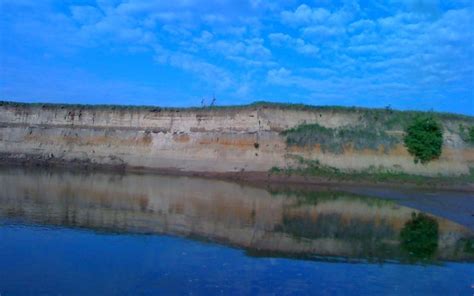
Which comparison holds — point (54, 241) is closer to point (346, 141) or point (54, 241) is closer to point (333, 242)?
point (333, 242)

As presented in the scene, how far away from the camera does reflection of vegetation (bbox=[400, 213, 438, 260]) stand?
12.2 metres

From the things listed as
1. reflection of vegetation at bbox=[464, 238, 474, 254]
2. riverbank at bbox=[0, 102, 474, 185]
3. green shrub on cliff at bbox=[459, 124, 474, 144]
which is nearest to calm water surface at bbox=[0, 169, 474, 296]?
reflection of vegetation at bbox=[464, 238, 474, 254]

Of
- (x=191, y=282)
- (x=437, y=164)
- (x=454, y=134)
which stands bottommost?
(x=191, y=282)

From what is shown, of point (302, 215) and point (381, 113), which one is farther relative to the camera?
point (381, 113)

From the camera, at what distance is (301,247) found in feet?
40.0

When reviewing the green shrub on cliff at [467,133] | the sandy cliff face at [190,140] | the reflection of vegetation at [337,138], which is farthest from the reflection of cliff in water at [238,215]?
the green shrub on cliff at [467,133]

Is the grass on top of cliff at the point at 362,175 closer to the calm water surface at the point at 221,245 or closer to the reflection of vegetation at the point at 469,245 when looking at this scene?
the calm water surface at the point at 221,245

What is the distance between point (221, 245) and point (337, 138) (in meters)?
22.4

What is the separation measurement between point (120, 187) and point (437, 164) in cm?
2017

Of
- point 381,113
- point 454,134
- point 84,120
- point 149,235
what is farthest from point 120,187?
point 454,134

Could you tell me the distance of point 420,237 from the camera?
46.1 ft

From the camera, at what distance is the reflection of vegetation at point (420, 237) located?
12.2 m

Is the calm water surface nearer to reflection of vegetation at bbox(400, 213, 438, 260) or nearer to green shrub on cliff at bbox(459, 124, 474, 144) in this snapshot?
reflection of vegetation at bbox(400, 213, 438, 260)

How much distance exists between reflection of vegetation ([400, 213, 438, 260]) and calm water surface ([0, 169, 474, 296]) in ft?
0.10
